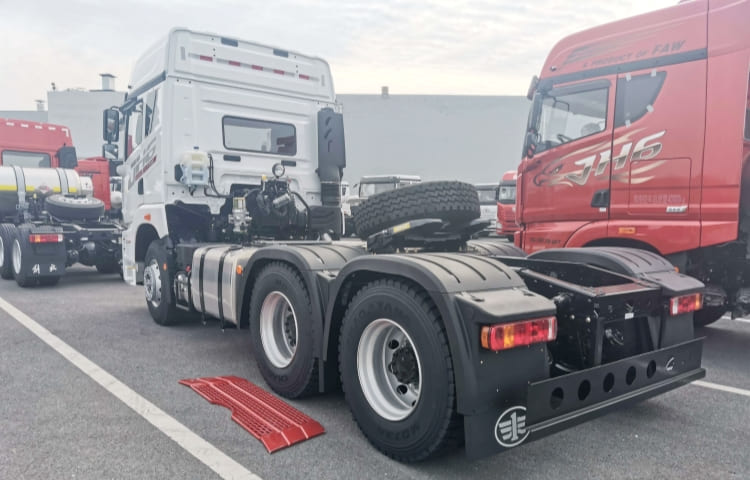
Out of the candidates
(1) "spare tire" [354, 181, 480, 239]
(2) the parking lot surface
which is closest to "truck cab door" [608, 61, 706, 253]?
(2) the parking lot surface

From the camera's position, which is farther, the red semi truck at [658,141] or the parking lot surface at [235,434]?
the red semi truck at [658,141]

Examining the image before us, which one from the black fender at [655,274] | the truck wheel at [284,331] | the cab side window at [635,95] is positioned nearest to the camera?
the black fender at [655,274]

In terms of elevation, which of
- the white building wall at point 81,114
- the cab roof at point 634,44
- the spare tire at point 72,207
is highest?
the white building wall at point 81,114

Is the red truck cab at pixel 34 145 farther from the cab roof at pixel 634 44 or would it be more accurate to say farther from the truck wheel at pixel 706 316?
the truck wheel at pixel 706 316

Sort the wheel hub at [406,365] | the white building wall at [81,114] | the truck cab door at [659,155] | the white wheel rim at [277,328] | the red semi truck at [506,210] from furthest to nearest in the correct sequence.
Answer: the white building wall at [81,114] < the red semi truck at [506,210] < the truck cab door at [659,155] < the white wheel rim at [277,328] < the wheel hub at [406,365]

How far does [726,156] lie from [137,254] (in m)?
6.33

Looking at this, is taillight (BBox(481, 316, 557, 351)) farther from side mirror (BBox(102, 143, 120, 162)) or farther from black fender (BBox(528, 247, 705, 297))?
side mirror (BBox(102, 143, 120, 162))

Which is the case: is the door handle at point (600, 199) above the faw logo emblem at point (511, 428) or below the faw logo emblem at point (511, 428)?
above

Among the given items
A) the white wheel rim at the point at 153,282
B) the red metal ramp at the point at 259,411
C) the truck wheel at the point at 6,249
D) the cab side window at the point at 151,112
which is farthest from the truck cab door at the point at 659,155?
the truck wheel at the point at 6,249

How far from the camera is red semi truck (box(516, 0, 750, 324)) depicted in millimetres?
4711

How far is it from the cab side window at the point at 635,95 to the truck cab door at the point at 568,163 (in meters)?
0.09

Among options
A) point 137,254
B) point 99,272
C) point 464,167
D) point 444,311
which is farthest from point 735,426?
point 464,167

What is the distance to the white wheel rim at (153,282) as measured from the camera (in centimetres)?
625

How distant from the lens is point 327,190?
682cm
